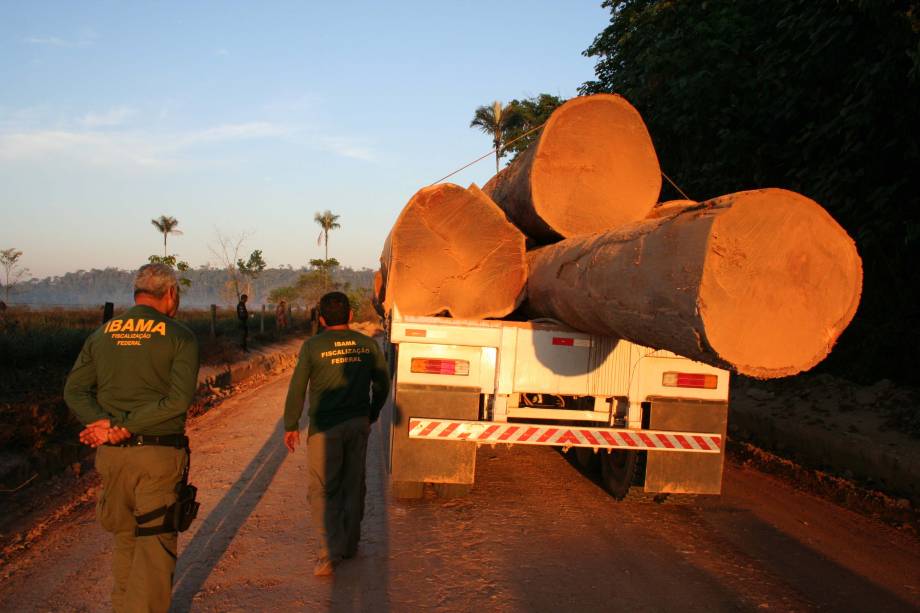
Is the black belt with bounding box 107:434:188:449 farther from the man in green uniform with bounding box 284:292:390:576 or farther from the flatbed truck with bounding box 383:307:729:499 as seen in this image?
the flatbed truck with bounding box 383:307:729:499

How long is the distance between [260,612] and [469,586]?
1.18 metres

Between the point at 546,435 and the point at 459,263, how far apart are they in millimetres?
1726

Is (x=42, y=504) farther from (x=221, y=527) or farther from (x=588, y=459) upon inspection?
(x=588, y=459)

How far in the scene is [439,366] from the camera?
5.13m

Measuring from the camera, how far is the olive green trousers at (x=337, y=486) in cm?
415

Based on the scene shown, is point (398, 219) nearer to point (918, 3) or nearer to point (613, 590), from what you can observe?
point (613, 590)

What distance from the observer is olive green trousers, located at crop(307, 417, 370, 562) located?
415cm

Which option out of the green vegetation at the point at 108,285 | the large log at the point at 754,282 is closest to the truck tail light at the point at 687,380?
the large log at the point at 754,282

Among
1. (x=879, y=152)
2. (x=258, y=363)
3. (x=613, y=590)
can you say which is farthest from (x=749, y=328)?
(x=258, y=363)

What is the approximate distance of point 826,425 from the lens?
8.02 metres

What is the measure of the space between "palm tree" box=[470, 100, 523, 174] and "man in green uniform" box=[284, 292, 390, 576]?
95.4 ft

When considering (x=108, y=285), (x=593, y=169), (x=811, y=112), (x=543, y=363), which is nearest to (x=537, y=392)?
(x=543, y=363)

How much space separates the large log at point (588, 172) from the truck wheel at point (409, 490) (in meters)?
2.49

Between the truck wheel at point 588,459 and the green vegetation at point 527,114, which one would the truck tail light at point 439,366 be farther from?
the green vegetation at point 527,114
